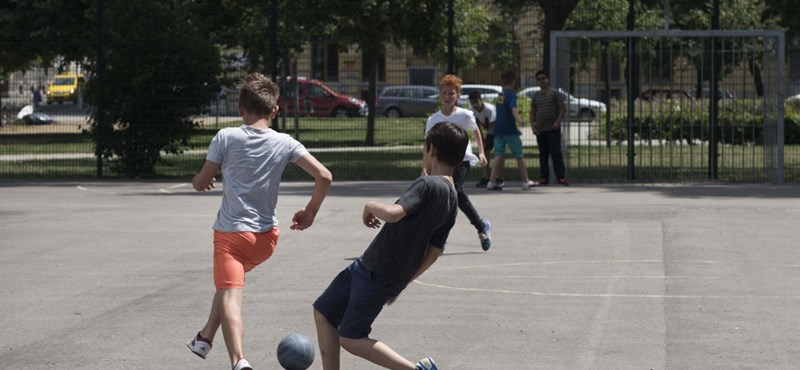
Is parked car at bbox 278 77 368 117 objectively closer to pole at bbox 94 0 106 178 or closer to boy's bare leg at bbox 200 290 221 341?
pole at bbox 94 0 106 178

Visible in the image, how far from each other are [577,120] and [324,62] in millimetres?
4546

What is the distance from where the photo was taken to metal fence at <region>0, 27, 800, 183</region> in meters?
21.0

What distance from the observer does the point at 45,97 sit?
2622 centimetres

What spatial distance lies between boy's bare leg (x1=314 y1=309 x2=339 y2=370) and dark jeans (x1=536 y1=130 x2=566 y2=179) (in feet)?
46.5

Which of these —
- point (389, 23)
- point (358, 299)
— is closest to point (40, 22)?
point (389, 23)

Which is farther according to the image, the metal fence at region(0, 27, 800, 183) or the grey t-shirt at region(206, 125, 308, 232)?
the metal fence at region(0, 27, 800, 183)

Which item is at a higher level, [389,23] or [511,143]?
[389,23]

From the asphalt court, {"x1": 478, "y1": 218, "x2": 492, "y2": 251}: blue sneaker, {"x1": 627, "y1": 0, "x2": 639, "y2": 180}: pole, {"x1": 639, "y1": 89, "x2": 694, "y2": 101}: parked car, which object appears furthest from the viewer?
{"x1": 639, "y1": 89, "x2": 694, "y2": 101}: parked car

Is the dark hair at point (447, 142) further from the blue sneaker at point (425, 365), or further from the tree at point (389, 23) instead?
the tree at point (389, 23)

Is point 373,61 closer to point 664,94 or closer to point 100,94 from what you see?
point 100,94

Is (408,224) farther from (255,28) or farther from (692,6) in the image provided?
(255,28)

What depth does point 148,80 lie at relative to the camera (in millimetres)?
21984

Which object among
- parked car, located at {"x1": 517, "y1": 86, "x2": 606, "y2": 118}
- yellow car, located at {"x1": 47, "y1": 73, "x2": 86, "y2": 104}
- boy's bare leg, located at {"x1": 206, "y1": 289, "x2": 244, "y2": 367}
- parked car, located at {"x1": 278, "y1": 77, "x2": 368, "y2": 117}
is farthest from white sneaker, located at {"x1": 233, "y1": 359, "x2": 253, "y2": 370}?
yellow car, located at {"x1": 47, "y1": 73, "x2": 86, "y2": 104}

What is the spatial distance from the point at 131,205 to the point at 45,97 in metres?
9.69
